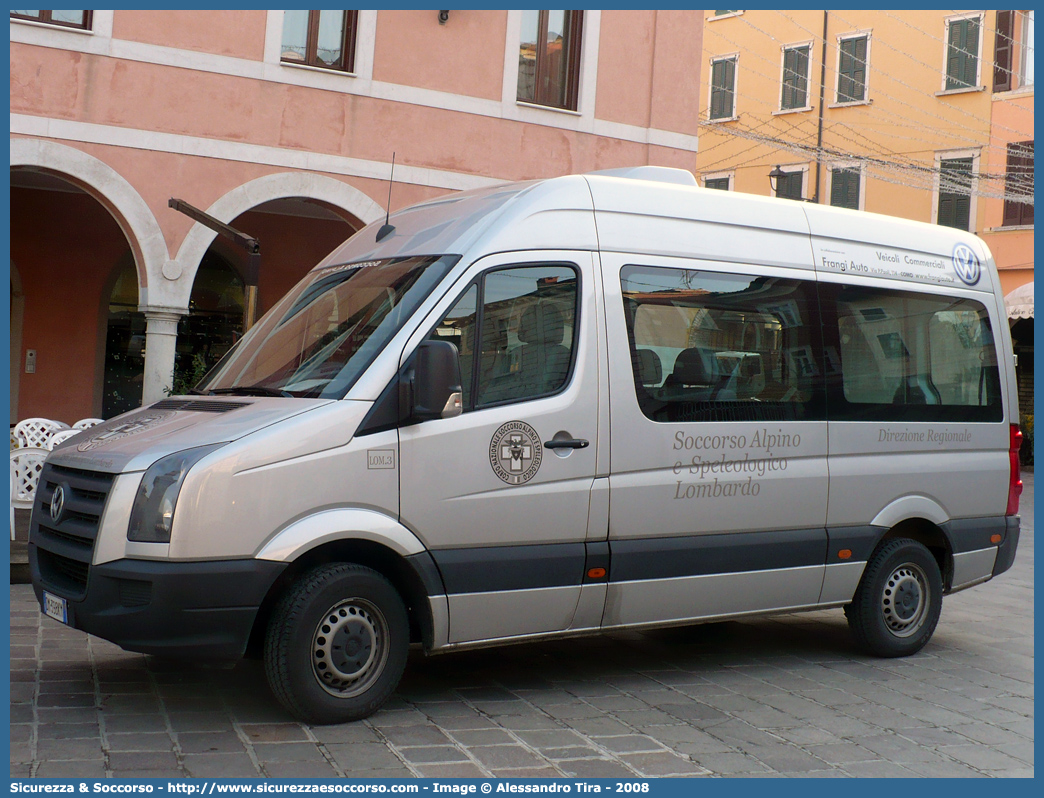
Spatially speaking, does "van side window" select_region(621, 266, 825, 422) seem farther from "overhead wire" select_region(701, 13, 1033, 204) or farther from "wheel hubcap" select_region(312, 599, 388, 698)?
"overhead wire" select_region(701, 13, 1033, 204)

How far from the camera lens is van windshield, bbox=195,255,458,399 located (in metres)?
5.29

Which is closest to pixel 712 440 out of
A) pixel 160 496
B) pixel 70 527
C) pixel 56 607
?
pixel 160 496

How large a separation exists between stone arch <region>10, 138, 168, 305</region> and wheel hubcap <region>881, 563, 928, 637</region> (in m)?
8.71

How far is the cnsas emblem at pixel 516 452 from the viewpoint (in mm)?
5406

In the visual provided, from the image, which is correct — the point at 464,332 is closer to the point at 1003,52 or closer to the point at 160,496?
the point at 160,496

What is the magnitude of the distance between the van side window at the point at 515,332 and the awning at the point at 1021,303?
19244 mm

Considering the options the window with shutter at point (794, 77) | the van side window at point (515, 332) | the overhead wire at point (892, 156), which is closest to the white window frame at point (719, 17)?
the overhead wire at point (892, 156)

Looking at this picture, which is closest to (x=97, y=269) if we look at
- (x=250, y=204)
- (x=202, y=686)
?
(x=250, y=204)

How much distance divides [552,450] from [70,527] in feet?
6.98

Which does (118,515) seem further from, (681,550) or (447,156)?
(447,156)

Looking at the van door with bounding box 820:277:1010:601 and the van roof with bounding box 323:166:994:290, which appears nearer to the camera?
the van roof with bounding box 323:166:994:290

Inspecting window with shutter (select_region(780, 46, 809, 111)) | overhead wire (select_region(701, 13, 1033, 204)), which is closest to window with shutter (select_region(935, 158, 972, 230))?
overhead wire (select_region(701, 13, 1033, 204))

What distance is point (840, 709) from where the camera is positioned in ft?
18.9

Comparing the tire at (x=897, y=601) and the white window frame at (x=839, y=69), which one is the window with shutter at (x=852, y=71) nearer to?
the white window frame at (x=839, y=69)
